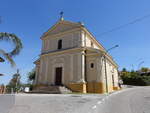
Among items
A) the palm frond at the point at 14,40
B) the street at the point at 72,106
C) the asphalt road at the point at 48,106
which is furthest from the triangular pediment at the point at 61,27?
the asphalt road at the point at 48,106

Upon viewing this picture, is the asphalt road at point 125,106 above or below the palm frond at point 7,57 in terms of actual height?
below

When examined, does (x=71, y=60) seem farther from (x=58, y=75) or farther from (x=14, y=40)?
(x=14, y=40)

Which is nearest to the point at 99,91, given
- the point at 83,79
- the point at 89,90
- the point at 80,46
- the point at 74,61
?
the point at 89,90

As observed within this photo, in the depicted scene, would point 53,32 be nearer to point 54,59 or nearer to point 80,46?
point 54,59

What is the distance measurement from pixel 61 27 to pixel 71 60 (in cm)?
776

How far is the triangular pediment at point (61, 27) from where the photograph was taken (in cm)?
2634

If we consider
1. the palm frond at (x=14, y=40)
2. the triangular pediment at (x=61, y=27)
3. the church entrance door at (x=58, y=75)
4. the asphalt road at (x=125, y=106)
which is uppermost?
the triangular pediment at (x=61, y=27)

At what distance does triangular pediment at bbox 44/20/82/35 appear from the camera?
2634 centimetres

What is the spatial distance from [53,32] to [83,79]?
1174 cm

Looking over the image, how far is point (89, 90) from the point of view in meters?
21.8

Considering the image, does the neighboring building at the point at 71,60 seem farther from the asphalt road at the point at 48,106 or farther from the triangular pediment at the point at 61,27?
the asphalt road at the point at 48,106

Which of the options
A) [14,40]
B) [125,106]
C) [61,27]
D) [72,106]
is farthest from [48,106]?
[61,27]

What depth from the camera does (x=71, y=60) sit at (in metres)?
23.6

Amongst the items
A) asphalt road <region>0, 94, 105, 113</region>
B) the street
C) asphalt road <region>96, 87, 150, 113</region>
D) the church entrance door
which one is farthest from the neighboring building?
asphalt road <region>0, 94, 105, 113</region>
